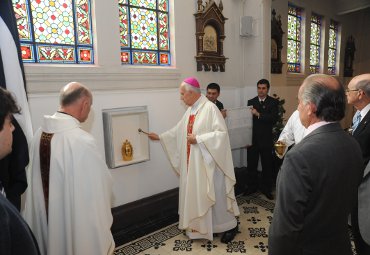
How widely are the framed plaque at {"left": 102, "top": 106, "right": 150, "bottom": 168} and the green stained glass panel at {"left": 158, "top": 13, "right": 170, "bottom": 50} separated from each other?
96 cm

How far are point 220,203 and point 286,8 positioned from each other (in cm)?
507

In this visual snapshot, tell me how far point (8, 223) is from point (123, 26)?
10.1 feet

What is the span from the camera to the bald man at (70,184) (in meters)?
2.00

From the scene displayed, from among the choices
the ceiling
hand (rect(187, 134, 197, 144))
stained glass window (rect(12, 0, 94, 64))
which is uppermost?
the ceiling

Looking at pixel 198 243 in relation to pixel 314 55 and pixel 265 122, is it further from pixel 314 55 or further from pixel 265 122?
pixel 314 55

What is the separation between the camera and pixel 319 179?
1.37 metres

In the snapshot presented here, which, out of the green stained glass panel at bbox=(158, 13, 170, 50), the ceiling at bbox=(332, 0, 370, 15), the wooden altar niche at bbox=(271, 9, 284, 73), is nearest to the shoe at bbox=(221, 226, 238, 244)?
the green stained glass panel at bbox=(158, 13, 170, 50)

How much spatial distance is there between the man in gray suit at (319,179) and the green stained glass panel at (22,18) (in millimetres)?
2705

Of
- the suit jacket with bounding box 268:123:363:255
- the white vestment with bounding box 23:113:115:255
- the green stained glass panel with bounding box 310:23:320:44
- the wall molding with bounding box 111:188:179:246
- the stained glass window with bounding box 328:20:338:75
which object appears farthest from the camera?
the stained glass window with bounding box 328:20:338:75

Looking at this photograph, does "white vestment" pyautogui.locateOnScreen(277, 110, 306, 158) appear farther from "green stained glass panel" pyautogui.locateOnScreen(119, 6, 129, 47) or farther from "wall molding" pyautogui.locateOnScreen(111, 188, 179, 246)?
"green stained glass panel" pyautogui.locateOnScreen(119, 6, 129, 47)

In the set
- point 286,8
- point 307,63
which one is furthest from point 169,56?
point 307,63

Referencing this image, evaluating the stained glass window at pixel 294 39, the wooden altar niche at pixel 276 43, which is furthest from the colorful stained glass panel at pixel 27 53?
the stained glass window at pixel 294 39

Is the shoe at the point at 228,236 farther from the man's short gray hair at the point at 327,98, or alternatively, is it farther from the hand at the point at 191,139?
the man's short gray hair at the point at 327,98

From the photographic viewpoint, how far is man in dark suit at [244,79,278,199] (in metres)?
4.39
